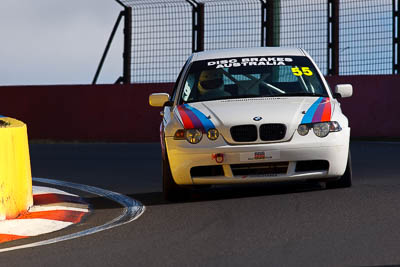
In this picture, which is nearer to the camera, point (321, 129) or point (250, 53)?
point (321, 129)

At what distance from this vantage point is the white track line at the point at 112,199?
7.98 metres

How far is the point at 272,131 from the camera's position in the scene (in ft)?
32.2

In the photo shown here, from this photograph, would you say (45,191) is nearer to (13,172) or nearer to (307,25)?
(13,172)

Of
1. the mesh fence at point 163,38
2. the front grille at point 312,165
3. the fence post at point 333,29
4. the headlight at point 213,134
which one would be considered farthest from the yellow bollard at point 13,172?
the fence post at point 333,29

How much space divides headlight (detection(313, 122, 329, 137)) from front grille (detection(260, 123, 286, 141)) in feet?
1.04

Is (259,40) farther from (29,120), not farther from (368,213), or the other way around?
(368,213)

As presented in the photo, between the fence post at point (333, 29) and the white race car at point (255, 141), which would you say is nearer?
the white race car at point (255, 141)

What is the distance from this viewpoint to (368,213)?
28.2 feet

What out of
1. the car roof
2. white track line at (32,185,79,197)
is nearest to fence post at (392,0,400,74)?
the car roof

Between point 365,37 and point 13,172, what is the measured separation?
9.95 meters

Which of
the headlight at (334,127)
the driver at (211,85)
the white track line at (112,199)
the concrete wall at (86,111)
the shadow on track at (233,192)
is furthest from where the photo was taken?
the concrete wall at (86,111)

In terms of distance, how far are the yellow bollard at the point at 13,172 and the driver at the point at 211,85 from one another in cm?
201

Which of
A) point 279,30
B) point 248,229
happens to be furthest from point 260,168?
point 279,30

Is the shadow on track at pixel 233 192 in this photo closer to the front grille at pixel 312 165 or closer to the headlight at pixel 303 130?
the front grille at pixel 312 165
